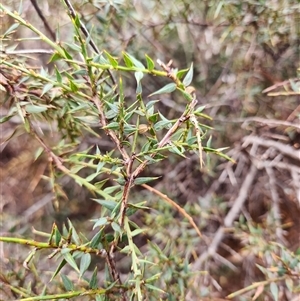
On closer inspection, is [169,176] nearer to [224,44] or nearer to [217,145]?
[217,145]

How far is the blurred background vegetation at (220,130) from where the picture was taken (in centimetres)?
100

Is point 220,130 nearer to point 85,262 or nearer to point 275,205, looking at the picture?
point 275,205

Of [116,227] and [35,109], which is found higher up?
Answer: [35,109]

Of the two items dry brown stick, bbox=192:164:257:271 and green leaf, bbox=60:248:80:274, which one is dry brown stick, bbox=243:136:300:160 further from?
green leaf, bbox=60:248:80:274

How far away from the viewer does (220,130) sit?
3.90 feet

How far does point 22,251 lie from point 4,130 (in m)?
0.46

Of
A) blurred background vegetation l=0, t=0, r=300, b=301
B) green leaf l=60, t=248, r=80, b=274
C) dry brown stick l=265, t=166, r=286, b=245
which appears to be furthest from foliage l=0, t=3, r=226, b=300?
dry brown stick l=265, t=166, r=286, b=245

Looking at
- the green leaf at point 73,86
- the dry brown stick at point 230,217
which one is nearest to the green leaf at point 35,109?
the green leaf at point 73,86

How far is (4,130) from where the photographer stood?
1.39 m

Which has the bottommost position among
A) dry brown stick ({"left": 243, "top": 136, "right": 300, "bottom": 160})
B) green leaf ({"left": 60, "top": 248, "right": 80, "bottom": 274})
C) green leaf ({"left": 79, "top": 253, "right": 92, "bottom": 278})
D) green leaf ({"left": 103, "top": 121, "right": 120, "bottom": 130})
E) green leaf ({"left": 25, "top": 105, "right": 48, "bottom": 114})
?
dry brown stick ({"left": 243, "top": 136, "right": 300, "bottom": 160})

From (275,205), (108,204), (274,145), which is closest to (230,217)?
(275,205)

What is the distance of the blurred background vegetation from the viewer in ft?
3.26

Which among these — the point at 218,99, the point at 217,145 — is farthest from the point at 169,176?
the point at 218,99

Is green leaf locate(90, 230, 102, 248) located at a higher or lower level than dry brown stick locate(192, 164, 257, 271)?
higher
